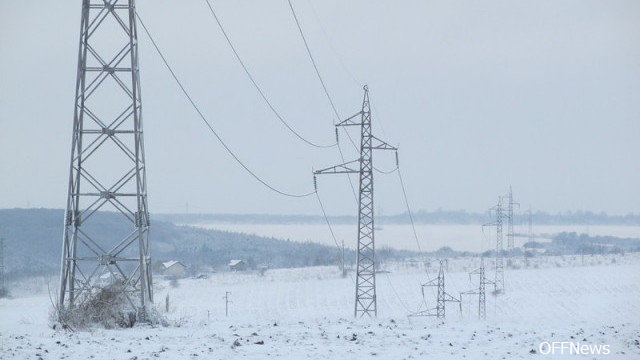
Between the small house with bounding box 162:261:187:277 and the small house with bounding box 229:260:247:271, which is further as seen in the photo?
the small house with bounding box 229:260:247:271

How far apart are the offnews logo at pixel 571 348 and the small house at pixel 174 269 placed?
359 feet

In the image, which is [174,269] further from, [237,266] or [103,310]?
[103,310]

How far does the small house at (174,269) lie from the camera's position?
398ft

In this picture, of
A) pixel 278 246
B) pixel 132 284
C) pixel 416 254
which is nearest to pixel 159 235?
pixel 278 246

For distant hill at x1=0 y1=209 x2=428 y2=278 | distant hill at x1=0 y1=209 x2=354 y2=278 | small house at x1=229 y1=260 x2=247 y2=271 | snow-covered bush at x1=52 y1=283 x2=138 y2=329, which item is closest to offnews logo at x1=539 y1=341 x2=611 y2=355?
snow-covered bush at x1=52 y1=283 x2=138 y2=329

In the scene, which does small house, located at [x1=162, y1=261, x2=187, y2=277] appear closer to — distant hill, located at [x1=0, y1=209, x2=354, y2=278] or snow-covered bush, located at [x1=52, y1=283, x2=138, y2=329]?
distant hill, located at [x1=0, y1=209, x2=354, y2=278]

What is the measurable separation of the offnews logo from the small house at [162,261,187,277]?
110 meters

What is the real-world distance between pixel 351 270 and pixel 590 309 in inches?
2436

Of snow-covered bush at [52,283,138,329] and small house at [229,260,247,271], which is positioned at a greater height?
snow-covered bush at [52,283,138,329]

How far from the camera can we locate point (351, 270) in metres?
123

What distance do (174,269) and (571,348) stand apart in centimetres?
11316

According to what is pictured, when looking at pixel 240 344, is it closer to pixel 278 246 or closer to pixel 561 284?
pixel 561 284

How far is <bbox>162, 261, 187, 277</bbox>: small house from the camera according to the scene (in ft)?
398

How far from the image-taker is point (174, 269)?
4840 inches
